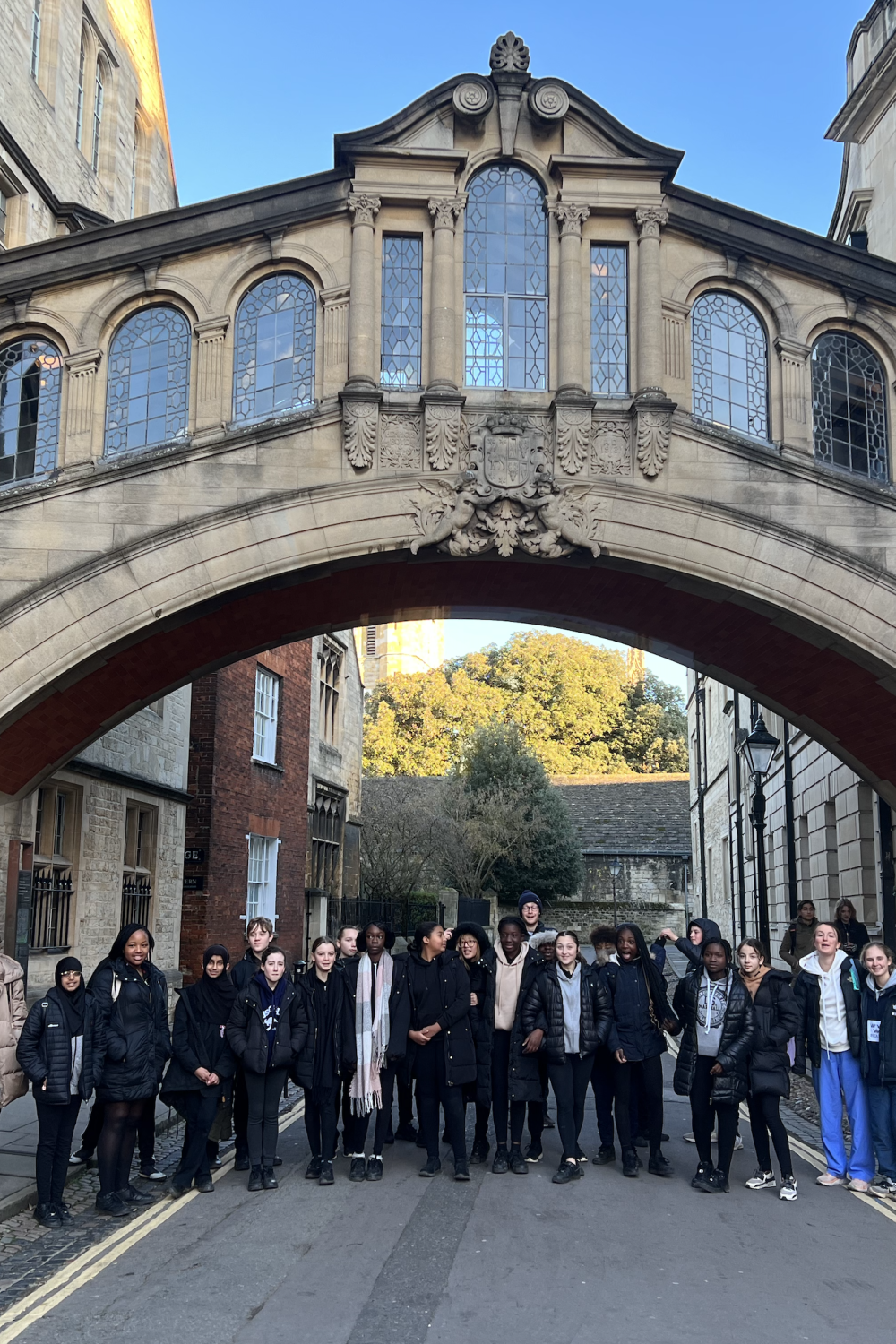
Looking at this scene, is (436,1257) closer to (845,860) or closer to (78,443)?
(78,443)

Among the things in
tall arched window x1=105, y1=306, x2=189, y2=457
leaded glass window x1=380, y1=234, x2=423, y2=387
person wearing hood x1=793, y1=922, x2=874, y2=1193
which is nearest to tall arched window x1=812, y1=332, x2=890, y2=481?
leaded glass window x1=380, y1=234, x2=423, y2=387

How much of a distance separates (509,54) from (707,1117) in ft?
36.6

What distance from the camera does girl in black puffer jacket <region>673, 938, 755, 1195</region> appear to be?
880 cm

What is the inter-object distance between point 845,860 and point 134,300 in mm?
13438

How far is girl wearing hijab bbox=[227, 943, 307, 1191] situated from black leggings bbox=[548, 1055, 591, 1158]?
1.92m

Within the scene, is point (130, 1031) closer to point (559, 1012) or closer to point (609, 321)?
point (559, 1012)

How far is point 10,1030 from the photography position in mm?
8156

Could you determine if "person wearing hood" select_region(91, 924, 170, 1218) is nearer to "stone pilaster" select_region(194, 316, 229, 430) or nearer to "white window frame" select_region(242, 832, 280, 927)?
"stone pilaster" select_region(194, 316, 229, 430)

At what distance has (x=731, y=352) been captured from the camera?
14023 mm

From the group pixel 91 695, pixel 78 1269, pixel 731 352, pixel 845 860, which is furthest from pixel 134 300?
pixel 845 860

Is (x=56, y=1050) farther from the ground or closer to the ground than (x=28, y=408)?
closer to the ground

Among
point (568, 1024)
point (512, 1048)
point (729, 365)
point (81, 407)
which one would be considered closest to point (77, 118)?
point (81, 407)

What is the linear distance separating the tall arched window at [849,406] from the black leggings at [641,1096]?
734 centimetres

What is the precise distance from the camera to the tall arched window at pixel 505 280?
13.9 m
